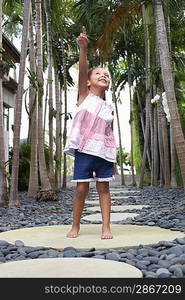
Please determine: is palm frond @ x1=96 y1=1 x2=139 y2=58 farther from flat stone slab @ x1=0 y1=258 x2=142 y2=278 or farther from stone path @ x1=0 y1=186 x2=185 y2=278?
flat stone slab @ x1=0 y1=258 x2=142 y2=278

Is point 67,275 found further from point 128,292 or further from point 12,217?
point 12,217

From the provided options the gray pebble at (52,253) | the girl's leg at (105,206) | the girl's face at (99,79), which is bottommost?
the gray pebble at (52,253)

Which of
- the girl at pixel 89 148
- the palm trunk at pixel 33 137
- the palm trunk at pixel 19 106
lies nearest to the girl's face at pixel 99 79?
the girl at pixel 89 148

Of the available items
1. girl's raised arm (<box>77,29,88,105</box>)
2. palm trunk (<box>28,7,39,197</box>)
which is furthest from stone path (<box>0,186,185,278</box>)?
palm trunk (<box>28,7,39,197</box>)

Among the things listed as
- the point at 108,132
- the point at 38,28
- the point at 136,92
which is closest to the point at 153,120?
the point at 136,92

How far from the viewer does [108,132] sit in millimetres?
3742

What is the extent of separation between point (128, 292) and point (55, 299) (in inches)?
14.0

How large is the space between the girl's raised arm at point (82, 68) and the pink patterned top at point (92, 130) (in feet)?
0.19

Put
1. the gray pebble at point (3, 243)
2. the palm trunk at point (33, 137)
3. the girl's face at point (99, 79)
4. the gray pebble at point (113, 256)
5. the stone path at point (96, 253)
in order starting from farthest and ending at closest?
the palm trunk at point (33, 137) → the girl's face at point (99, 79) → the gray pebble at point (3, 243) → the gray pebble at point (113, 256) → the stone path at point (96, 253)

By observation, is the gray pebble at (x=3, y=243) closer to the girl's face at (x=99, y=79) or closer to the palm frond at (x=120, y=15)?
the girl's face at (x=99, y=79)

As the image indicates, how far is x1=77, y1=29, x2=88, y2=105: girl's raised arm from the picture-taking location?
11.8ft

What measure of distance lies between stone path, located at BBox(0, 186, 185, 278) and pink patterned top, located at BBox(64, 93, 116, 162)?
77 centimetres

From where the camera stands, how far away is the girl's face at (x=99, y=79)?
3.74m

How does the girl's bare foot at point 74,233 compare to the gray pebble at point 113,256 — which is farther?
the girl's bare foot at point 74,233
